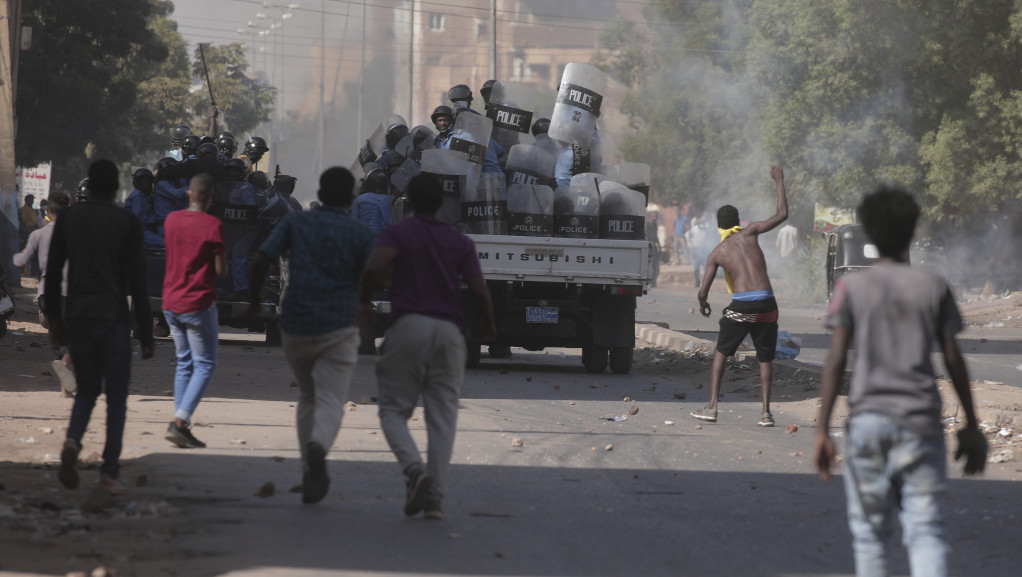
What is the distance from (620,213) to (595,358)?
63.5 inches

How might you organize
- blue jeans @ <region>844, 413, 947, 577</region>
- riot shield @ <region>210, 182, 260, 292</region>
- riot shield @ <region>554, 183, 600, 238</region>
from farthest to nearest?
riot shield @ <region>210, 182, 260, 292</region> → riot shield @ <region>554, 183, 600, 238</region> → blue jeans @ <region>844, 413, 947, 577</region>

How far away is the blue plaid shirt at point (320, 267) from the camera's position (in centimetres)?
685

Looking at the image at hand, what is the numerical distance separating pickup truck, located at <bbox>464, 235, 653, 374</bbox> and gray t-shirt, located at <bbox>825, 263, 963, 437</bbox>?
31.7ft

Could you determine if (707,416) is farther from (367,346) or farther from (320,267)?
(367,346)

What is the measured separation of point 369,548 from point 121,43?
105ft

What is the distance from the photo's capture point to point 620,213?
50.0ft

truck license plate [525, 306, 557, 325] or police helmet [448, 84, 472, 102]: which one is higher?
police helmet [448, 84, 472, 102]

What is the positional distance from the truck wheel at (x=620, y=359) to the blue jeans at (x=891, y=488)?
10.6 m

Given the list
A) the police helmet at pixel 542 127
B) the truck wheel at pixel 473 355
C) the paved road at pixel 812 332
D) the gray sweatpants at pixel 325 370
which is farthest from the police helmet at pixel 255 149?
the gray sweatpants at pixel 325 370

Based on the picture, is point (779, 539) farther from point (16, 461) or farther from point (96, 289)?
point (16, 461)

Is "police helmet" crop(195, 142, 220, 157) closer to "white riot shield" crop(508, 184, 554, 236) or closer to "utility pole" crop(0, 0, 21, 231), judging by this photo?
"white riot shield" crop(508, 184, 554, 236)

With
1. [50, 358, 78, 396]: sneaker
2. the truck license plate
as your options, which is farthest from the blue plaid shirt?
the truck license plate

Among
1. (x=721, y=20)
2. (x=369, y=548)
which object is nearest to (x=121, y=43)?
(x=721, y=20)

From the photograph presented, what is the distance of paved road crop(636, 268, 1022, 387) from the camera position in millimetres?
17172
